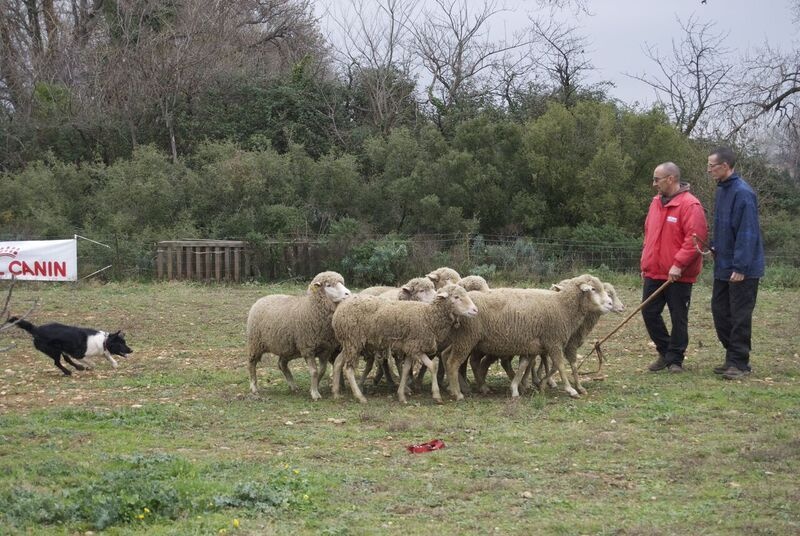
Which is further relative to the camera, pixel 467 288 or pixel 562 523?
pixel 467 288

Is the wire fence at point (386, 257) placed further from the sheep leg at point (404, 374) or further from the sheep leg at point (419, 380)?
the sheep leg at point (404, 374)

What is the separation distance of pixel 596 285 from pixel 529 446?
3.22 m

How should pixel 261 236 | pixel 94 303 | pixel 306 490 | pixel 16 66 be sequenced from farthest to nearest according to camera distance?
pixel 16 66
pixel 261 236
pixel 94 303
pixel 306 490

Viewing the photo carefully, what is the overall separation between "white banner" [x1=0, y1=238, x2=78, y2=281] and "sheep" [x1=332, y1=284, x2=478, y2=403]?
13920 millimetres

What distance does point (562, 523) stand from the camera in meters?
5.78

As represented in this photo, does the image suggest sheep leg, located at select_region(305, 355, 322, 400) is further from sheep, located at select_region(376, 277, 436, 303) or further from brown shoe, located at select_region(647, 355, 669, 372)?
brown shoe, located at select_region(647, 355, 669, 372)

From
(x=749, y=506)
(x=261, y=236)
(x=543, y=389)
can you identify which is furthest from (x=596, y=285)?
(x=261, y=236)

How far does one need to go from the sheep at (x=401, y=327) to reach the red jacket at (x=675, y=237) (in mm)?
2811

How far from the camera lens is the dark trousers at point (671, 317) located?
11.1 m

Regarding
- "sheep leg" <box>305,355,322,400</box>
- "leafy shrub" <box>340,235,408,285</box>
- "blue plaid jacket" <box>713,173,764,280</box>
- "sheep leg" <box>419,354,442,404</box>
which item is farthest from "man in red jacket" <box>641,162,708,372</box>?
"leafy shrub" <box>340,235,408,285</box>

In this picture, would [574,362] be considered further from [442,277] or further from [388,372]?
[388,372]

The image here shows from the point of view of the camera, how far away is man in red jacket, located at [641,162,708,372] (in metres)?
10.9

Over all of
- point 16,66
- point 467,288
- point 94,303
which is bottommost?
point 94,303

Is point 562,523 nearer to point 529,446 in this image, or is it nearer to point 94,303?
point 529,446
